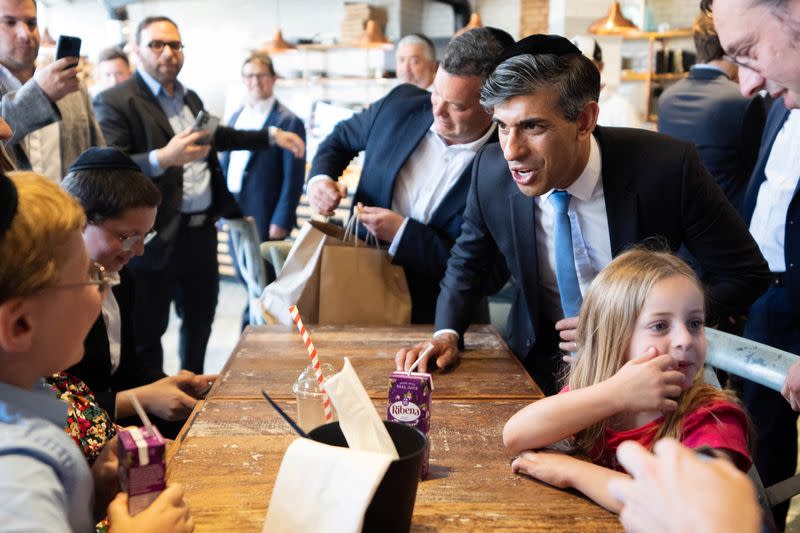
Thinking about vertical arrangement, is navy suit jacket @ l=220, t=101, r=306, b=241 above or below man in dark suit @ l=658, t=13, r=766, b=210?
below

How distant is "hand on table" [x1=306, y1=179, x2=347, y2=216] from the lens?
9.02 ft

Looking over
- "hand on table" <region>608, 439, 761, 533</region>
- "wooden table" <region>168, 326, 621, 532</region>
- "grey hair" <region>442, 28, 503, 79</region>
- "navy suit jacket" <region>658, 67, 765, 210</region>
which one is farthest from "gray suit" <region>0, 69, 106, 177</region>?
"navy suit jacket" <region>658, 67, 765, 210</region>

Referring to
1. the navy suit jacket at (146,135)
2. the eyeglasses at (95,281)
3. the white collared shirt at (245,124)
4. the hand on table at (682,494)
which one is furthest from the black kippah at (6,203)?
the white collared shirt at (245,124)

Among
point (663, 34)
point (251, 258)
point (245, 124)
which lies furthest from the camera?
point (663, 34)

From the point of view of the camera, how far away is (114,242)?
1.96m

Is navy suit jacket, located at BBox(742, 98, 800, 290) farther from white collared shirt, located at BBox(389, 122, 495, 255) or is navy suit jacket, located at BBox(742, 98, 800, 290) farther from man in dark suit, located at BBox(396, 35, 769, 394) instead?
white collared shirt, located at BBox(389, 122, 495, 255)

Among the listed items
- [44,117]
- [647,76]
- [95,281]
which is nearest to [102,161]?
[44,117]

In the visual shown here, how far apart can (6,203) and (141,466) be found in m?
0.37

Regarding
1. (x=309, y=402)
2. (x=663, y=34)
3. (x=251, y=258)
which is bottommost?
Result: (x=251, y=258)

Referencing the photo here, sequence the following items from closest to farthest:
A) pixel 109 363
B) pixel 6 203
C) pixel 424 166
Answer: pixel 6 203, pixel 109 363, pixel 424 166

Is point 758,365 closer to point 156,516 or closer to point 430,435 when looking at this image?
point 430,435

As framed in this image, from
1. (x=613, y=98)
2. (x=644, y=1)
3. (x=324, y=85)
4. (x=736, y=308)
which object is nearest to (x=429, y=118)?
(x=736, y=308)

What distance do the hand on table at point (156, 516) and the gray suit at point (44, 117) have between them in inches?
79.6

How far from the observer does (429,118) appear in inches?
106
